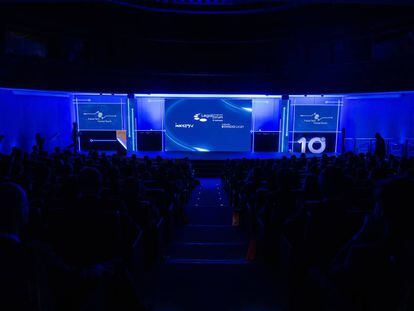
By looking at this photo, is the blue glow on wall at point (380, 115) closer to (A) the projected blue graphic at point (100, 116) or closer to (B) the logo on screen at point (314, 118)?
(B) the logo on screen at point (314, 118)

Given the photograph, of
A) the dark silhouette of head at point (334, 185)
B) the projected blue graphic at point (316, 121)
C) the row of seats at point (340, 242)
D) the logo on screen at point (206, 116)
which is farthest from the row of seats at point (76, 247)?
the projected blue graphic at point (316, 121)

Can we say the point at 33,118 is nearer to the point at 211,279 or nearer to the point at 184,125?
the point at 184,125

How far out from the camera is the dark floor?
8.34 ft

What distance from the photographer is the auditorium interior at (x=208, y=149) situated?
5.88ft

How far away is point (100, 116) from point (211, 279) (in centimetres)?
1156

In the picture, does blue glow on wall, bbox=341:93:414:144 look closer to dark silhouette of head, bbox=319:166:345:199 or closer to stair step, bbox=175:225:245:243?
stair step, bbox=175:225:245:243

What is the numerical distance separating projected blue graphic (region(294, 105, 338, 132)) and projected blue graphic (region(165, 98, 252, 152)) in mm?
2425

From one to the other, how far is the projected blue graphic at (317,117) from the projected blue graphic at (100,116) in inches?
325

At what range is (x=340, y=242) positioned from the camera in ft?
7.32

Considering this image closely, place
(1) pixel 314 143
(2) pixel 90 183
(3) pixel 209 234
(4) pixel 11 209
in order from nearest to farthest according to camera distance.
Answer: (4) pixel 11 209
(2) pixel 90 183
(3) pixel 209 234
(1) pixel 314 143

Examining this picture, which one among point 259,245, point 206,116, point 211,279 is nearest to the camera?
point 211,279

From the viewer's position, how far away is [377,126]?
13.0 m

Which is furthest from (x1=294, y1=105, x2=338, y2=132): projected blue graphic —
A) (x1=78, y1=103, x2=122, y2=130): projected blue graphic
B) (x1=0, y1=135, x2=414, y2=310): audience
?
(x1=0, y1=135, x2=414, y2=310): audience

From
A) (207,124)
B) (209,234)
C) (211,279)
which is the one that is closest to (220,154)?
(207,124)
